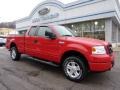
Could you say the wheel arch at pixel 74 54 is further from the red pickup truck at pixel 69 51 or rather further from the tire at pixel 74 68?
the tire at pixel 74 68

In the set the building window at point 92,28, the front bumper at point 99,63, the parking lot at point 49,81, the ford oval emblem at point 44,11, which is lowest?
the parking lot at point 49,81

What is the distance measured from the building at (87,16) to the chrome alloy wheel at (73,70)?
1395cm

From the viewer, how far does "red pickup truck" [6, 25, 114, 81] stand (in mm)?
5277

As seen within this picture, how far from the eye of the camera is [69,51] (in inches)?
229

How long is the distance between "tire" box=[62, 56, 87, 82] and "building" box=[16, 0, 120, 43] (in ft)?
45.7

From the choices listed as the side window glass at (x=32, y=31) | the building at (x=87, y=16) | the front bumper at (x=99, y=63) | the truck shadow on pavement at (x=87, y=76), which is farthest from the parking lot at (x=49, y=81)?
the building at (x=87, y=16)

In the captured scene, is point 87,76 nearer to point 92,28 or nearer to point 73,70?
point 73,70

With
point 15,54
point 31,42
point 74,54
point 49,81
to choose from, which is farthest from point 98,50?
point 15,54

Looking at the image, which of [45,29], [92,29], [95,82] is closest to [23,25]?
[92,29]

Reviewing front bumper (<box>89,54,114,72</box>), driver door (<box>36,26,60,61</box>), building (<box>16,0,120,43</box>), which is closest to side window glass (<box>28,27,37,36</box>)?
driver door (<box>36,26,60,61</box>)

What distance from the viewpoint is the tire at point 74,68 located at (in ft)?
17.9

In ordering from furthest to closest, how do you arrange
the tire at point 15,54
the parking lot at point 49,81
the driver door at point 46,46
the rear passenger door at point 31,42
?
1. the tire at point 15,54
2. the rear passenger door at point 31,42
3. the driver door at point 46,46
4. the parking lot at point 49,81

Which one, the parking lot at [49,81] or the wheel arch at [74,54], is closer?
the parking lot at [49,81]

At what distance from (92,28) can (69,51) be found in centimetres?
1612
